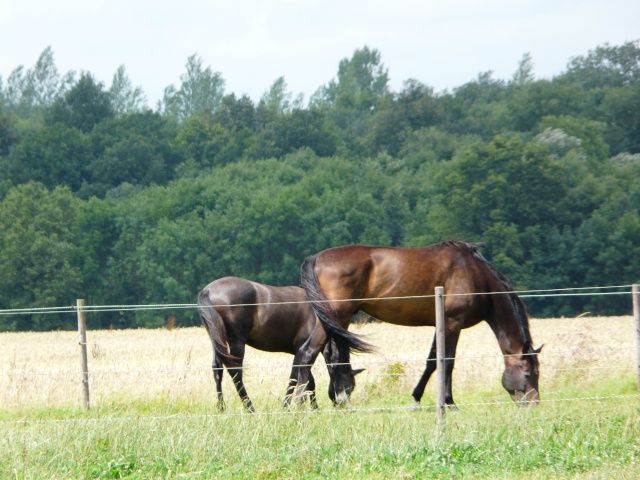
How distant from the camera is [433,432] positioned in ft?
26.0

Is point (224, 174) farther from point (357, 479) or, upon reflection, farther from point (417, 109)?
point (357, 479)

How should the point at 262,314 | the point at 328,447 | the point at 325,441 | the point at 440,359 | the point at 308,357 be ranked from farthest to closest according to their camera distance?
the point at 262,314 < the point at 308,357 < the point at 440,359 < the point at 325,441 < the point at 328,447

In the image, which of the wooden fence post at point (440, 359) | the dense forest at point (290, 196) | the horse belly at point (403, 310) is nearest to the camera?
the wooden fence post at point (440, 359)

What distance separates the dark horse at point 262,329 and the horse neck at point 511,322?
1686 mm

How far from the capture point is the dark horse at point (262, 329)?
10.6 m

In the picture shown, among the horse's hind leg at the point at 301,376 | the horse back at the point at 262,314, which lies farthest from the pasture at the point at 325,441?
the horse back at the point at 262,314

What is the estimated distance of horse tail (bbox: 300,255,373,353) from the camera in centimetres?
1002

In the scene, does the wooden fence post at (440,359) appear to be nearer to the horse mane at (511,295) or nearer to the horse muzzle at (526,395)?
the horse muzzle at (526,395)

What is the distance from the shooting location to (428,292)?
10.8 metres

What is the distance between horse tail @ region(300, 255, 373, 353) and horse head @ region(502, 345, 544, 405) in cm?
A: 163

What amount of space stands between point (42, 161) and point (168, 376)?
55.8 meters

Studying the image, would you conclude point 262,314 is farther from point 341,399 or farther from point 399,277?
point 399,277

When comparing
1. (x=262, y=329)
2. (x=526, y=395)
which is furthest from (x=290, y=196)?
(x=526, y=395)

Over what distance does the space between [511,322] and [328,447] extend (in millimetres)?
3798
